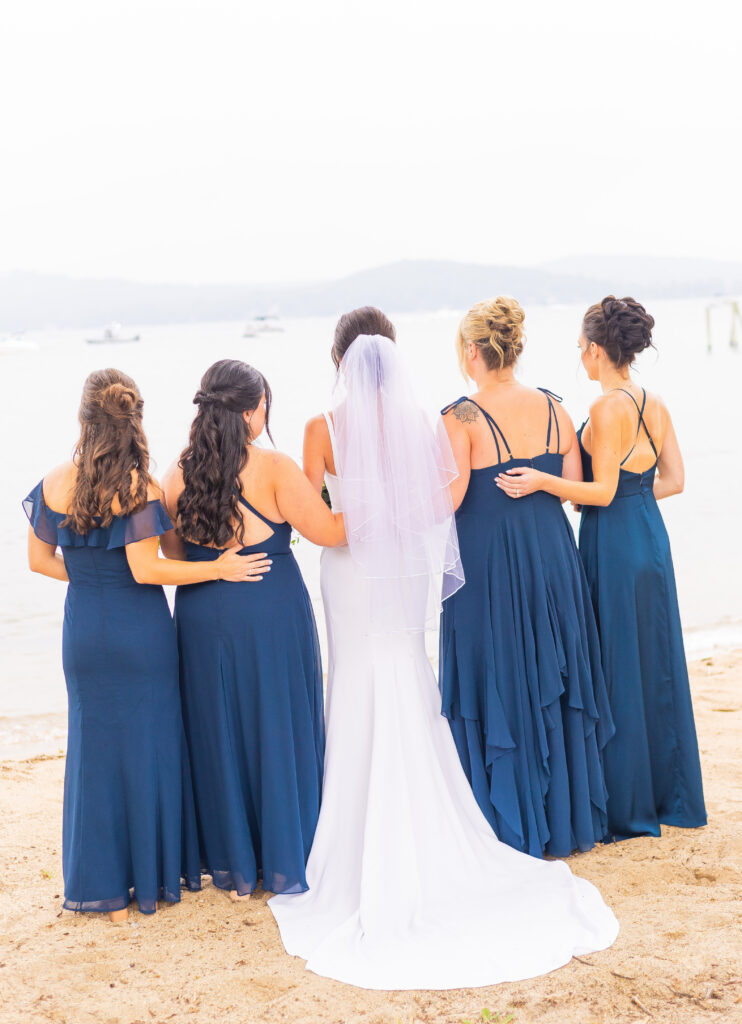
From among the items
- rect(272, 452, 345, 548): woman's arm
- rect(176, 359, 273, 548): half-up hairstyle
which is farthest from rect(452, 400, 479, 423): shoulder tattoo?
rect(176, 359, 273, 548): half-up hairstyle

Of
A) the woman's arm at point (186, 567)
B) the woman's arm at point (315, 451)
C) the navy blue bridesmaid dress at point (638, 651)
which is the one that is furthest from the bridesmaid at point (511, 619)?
the woman's arm at point (186, 567)

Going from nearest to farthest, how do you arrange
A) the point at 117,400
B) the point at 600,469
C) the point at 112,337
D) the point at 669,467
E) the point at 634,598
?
the point at 117,400, the point at 600,469, the point at 634,598, the point at 669,467, the point at 112,337

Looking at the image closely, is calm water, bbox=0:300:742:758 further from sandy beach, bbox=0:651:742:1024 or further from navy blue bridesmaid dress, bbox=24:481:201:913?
sandy beach, bbox=0:651:742:1024

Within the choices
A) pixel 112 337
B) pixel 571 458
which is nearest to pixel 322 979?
pixel 571 458

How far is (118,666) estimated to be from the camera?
3307mm

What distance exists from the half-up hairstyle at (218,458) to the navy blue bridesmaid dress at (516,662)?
85 cm

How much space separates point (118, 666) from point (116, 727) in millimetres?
217

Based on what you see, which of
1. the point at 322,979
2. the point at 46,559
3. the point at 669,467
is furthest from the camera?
the point at 669,467

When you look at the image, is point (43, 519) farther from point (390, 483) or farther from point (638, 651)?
point (638, 651)

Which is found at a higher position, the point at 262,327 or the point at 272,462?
the point at 262,327

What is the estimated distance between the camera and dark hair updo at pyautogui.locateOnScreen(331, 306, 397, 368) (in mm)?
3449

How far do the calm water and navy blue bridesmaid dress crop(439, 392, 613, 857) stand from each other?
53cm

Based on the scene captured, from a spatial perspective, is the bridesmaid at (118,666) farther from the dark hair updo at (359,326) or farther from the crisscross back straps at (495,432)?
the crisscross back straps at (495,432)

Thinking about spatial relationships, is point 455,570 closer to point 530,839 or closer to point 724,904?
point 530,839
